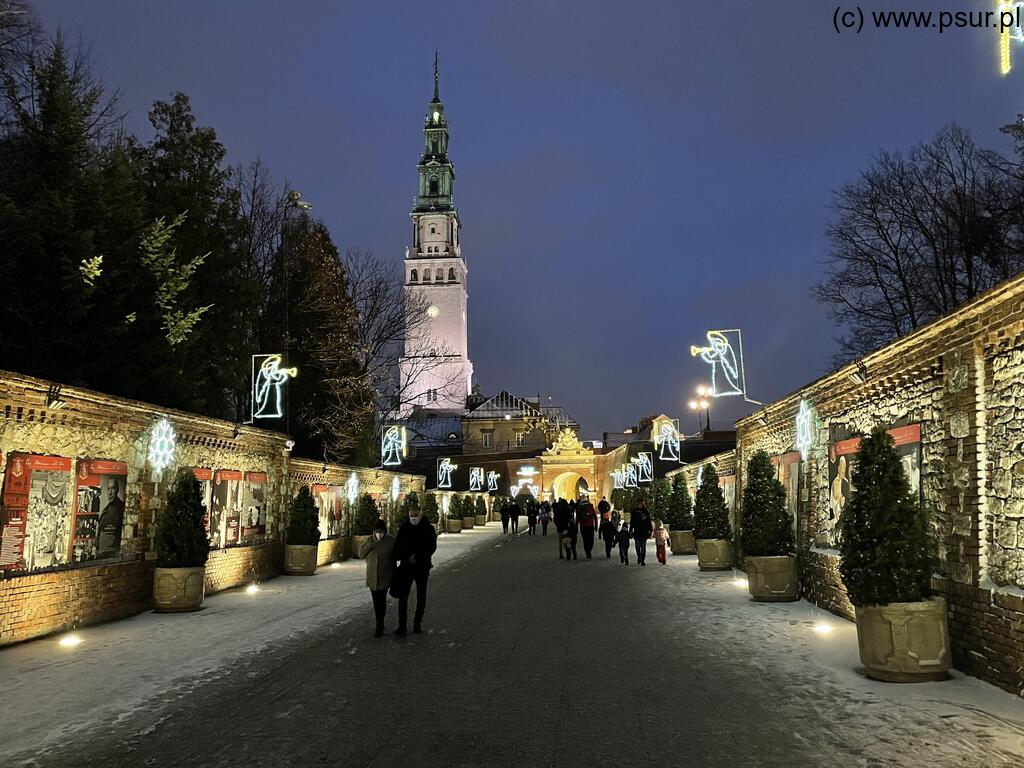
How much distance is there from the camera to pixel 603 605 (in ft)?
41.6

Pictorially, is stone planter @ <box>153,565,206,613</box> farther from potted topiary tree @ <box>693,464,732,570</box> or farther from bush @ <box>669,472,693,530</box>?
bush @ <box>669,472,693,530</box>

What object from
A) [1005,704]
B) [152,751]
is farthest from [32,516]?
[1005,704]

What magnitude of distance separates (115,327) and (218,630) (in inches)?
437

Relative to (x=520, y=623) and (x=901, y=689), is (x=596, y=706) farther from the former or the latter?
(x=520, y=623)

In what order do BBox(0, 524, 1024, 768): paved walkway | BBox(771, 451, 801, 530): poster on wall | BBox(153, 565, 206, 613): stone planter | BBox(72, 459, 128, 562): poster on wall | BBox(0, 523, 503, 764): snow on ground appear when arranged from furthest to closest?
BBox(771, 451, 801, 530): poster on wall → BBox(153, 565, 206, 613): stone planter → BBox(72, 459, 128, 562): poster on wall → BBox(0, 523, 503, 764): snow on ground → BBox(0, 524, 1024, 768): paved walkway

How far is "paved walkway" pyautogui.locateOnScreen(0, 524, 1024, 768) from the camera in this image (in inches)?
207

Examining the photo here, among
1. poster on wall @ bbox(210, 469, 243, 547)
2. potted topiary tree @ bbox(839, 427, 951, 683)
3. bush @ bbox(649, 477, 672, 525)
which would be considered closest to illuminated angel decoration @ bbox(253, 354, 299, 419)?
poster on wall @ bbox(210, 469, 243, 547)

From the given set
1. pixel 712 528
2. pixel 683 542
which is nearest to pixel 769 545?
pixel 712 528

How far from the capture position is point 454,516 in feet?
142

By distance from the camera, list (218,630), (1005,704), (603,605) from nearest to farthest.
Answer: (1005,704), (218,630), (603,605)

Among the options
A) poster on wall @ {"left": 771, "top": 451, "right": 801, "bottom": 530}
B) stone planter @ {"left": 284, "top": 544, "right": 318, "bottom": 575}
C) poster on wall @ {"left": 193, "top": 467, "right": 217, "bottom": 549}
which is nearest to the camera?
poster on wall @ {"left": 771, "top": 451, "right": 801, "bottom": 530}

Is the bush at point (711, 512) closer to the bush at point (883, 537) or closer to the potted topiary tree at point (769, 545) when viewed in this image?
the potted topiary tree at point (769, 545)

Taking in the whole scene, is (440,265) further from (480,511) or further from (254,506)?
(254,506)

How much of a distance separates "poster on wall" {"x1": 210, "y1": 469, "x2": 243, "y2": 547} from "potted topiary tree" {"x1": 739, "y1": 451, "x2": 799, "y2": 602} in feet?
33.9
